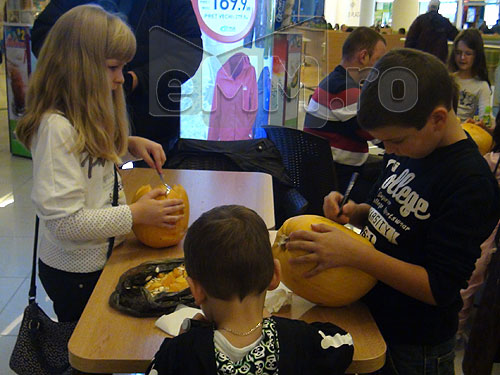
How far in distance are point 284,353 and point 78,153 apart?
0.79 m

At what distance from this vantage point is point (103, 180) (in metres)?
1.52

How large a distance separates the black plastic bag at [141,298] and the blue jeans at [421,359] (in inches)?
20.8

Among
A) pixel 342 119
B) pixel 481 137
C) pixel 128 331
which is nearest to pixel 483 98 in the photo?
pixel 481 137

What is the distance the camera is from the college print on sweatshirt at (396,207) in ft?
4.05

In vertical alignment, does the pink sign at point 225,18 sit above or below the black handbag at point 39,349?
above

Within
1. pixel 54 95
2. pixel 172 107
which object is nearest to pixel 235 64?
pixel 172 107

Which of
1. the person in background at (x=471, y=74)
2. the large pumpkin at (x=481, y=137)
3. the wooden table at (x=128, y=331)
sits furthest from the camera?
the person in background at (x=471, y=74)

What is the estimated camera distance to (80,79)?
1499mm

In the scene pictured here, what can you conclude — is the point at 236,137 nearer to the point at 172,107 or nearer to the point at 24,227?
the point at 172,107

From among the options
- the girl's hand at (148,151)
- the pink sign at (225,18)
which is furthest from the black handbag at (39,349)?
the pink sign at (225,18)

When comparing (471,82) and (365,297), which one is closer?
(365,297)

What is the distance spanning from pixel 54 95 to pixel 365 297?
99cm

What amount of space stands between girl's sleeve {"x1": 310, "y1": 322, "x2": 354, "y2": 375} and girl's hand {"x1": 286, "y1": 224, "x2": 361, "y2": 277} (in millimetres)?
183

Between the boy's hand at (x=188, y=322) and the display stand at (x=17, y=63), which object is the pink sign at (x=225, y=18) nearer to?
the display stand at (x=17, y=63)
